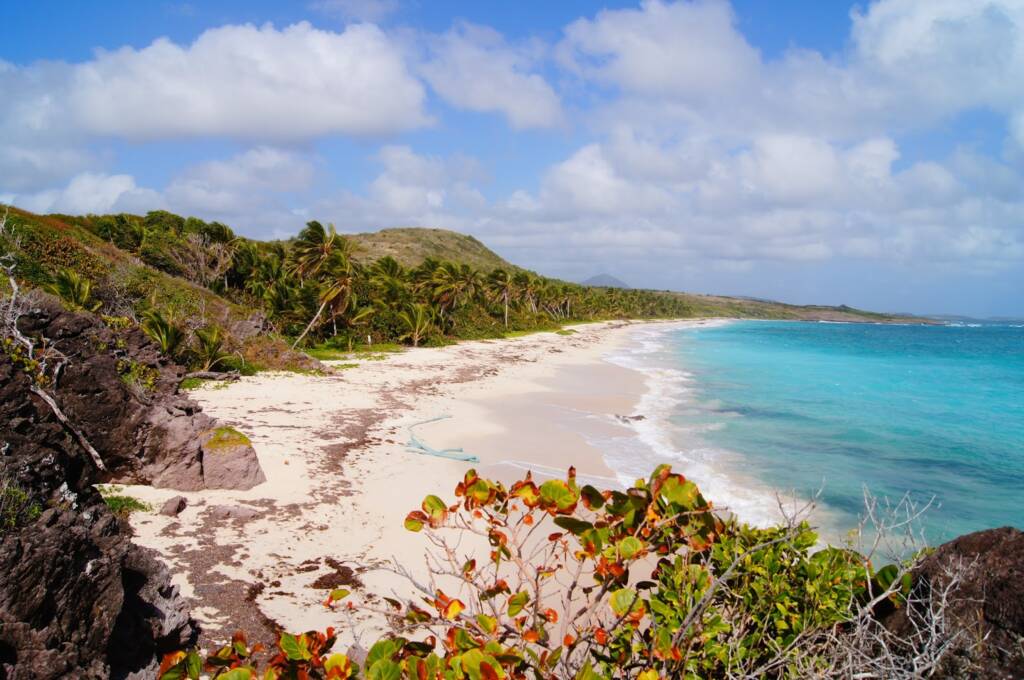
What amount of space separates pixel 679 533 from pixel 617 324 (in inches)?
3399

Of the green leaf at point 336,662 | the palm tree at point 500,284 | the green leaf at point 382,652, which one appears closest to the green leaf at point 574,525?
the green leaf at point 382,652

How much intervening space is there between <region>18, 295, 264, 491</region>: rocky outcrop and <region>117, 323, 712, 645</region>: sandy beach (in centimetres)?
30

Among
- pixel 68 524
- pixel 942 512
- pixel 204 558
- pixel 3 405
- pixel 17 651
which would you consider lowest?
pixel 942 512

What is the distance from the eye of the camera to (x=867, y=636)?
8.12 feet

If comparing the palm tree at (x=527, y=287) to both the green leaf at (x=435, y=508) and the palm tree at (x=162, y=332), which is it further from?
the green leaf at (x=435, y=508)

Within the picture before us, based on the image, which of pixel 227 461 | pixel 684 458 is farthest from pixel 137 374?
pixel 684 458

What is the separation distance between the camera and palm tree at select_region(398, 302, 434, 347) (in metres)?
34.1

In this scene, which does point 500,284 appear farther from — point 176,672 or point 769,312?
point 769,312

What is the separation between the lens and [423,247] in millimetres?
111812

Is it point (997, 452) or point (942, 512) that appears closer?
point (942, 512)

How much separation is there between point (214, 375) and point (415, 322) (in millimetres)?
17956

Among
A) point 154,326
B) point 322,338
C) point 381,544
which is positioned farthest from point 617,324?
point 381,544

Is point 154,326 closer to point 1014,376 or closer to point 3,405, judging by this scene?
point 3,405

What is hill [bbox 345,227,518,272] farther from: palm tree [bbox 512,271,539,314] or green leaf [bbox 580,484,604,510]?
green leaf [bbox 580,484,604,510]
